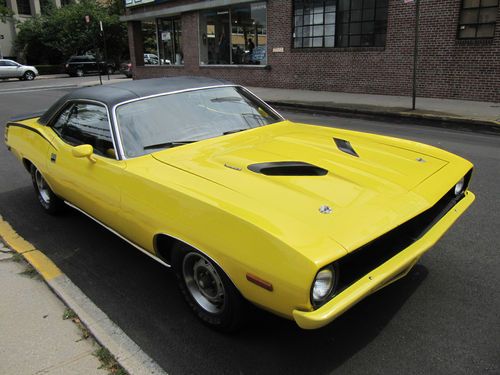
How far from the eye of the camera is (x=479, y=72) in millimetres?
12164

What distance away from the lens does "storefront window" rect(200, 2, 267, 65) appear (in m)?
17.9

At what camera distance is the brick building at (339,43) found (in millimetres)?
12219

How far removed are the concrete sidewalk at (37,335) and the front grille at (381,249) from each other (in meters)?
1.43

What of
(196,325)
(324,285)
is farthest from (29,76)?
(324,285)

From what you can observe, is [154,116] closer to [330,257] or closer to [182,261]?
[182,261]

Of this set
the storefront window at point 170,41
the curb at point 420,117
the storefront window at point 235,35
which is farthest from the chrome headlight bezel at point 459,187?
the storefront window at point 170,41

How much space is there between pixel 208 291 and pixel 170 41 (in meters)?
22.0

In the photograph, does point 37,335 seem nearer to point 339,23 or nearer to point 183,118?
point 183,118

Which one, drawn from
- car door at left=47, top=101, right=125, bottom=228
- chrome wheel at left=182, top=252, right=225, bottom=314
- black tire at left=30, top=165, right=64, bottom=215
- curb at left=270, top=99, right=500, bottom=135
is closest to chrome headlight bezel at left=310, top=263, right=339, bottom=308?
chrome wheel at left=182, top=252, right=225, bottom=314

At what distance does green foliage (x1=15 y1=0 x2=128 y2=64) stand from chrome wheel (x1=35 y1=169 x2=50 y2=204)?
120 ft

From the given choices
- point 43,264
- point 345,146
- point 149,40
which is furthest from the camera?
point 149,40

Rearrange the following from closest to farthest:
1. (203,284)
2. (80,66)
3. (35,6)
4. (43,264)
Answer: (203,284) → (43,264) → (80,66) → (35,6)

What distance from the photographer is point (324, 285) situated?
7.33 ft

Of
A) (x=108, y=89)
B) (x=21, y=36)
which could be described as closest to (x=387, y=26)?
(x=108, y=89)
